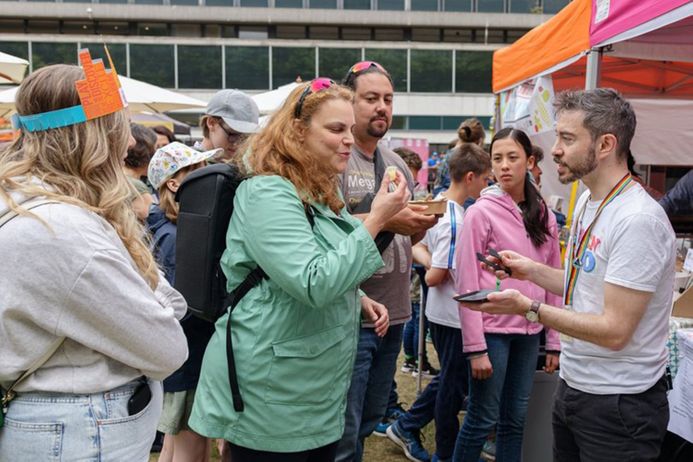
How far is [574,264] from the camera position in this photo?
2373 mm

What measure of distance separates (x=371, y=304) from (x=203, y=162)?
54.5 inches

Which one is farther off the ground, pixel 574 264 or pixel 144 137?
pixel 144 137

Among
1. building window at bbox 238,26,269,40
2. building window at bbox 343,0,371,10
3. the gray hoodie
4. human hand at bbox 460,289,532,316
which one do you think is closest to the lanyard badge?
human hand at bbox 460,289,532,316

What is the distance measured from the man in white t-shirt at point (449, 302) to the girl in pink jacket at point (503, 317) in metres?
0.38

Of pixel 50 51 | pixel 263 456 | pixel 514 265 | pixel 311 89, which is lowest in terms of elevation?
pixel 263 456

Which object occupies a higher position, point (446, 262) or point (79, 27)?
point (79, 27)

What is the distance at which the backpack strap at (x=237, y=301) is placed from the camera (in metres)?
1.94

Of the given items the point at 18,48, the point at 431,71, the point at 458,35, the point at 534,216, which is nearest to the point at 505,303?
the point at 534,216

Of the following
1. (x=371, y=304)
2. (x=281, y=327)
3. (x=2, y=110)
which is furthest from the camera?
(x=2, y=110)

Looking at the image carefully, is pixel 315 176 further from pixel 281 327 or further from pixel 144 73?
pixel 144 73

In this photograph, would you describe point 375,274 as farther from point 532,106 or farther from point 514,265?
point 532,106

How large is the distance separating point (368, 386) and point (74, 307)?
1.89 m

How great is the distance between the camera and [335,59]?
112 feet

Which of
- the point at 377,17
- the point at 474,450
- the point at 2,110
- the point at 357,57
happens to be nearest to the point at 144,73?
the point at 357,57
